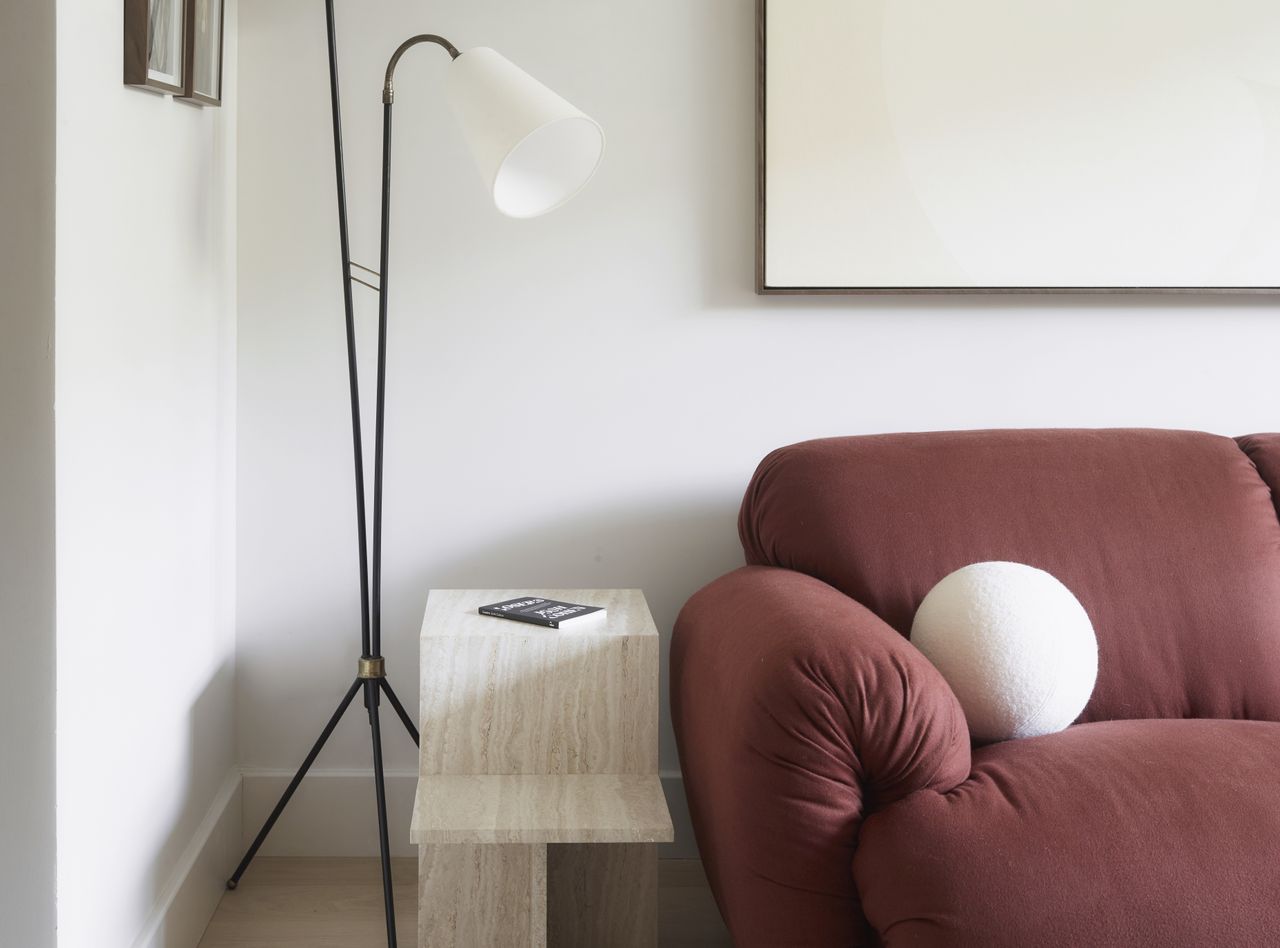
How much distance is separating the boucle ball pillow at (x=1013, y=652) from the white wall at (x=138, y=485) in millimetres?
1173

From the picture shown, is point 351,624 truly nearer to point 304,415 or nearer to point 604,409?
point 304,415

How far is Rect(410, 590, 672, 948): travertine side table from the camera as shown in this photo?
5.12ft

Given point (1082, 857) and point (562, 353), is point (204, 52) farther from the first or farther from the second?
point (1082, 857)

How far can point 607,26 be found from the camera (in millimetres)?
2123

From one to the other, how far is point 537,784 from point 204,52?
1.35 m

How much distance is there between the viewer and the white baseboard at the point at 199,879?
1679 mm

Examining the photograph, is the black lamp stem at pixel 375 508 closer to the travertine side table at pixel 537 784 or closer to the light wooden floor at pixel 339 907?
the light wooden floor at pixel 339 907

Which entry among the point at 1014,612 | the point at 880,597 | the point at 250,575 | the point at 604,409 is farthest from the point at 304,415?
the point at 1014,612

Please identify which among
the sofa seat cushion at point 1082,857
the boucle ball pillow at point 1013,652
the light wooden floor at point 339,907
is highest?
the boucle ball pillow at point 1013,652

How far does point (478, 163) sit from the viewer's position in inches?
65.0

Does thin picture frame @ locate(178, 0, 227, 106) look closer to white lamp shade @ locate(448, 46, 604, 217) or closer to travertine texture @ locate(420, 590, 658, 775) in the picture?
white lamp shade @ locate(448, 46, 604, 217)

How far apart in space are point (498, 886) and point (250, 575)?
917mm

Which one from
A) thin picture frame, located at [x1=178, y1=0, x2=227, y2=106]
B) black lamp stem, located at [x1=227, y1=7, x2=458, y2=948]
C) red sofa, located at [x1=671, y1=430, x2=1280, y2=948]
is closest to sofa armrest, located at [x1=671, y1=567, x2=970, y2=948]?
red sofa, located at [x1=671, y1=430, x2=1280, y2=948]

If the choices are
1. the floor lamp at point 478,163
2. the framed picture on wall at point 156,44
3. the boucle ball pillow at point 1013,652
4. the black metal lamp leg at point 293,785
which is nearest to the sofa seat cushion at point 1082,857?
the boucle ball pillow at point 1013,652
